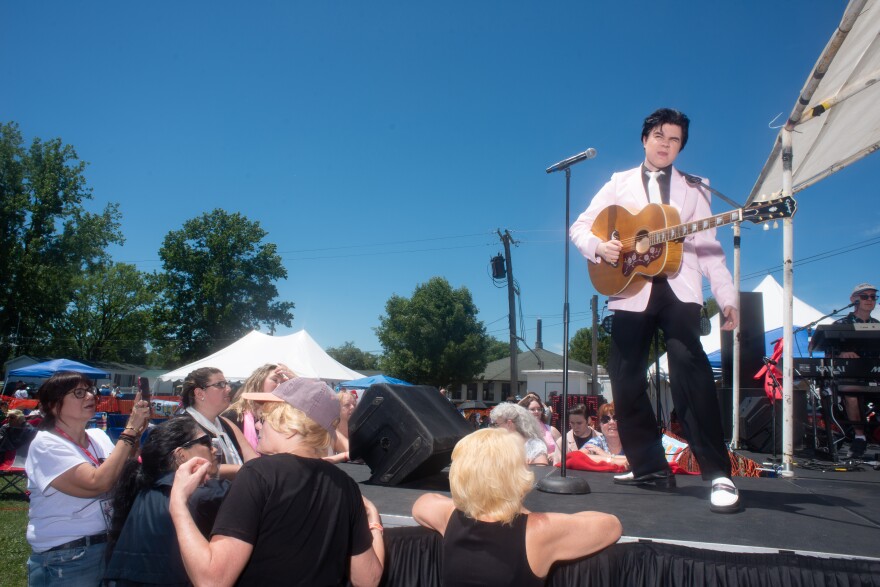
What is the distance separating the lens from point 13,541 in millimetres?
6473

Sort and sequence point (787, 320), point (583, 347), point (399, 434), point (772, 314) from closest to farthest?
1. point (399, 434)
2. point (787, 320)
3. point (772, 314)
4. point (583, 347)

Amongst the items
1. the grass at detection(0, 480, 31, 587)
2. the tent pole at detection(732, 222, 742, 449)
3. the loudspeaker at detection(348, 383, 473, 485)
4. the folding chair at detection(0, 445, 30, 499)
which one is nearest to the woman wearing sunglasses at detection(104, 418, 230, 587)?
the loudspeaker at detection(348, 383, 473, 485)

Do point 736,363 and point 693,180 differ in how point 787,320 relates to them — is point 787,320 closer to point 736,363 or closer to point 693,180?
point 693,180

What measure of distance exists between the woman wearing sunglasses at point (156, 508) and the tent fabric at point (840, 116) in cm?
401

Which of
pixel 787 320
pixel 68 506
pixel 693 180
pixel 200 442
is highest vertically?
pixel 693 180

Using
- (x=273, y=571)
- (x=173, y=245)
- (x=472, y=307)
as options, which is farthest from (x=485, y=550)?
(x=173, y=245)

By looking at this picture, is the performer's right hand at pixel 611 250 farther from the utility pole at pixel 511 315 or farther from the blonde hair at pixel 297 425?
the utility pole at pixel 511 315

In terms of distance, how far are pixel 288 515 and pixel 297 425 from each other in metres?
0.30

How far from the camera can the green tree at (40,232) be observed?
32.1 metres

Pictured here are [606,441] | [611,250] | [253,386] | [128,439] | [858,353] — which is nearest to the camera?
[128,439]

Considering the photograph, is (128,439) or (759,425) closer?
(128,439)

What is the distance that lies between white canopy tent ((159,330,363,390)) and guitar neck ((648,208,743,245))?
12.6 metres

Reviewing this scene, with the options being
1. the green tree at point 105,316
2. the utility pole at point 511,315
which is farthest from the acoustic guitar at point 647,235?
the green tree at point 105,316

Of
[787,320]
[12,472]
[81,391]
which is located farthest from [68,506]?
[12,472]
